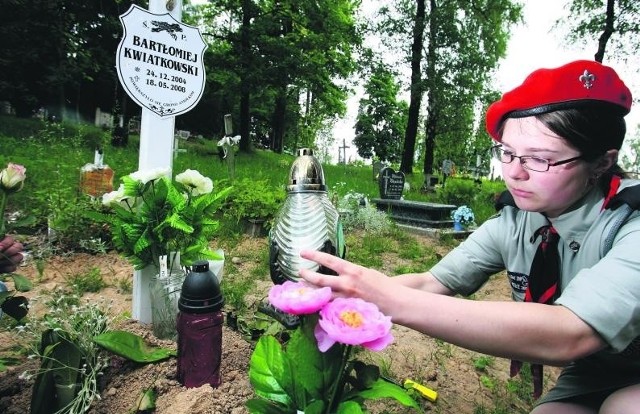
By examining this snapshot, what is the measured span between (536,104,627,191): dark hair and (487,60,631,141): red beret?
2 cm

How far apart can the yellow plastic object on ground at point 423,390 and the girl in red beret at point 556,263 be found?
0.54m

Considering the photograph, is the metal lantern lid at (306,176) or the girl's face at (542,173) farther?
the metal lantern lid at (306,176)

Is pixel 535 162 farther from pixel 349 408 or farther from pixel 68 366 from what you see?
pixel 68 366

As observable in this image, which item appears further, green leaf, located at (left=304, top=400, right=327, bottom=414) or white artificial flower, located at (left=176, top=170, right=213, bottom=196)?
white artificial flower, located at (left=176, top=170, right=213, bottom=196)

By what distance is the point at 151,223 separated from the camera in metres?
1.84

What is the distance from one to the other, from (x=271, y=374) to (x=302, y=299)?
0.33 metres

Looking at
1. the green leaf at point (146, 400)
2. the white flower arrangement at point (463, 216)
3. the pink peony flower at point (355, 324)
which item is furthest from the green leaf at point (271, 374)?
the white flower arrangement at point (463, 216)

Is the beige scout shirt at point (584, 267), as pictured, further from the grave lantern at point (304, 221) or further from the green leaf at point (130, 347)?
the green leaf at point (130, 347)

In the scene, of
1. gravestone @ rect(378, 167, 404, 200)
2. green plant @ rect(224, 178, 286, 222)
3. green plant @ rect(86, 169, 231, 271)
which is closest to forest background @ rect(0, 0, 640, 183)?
gravestone @ rect(378, 167, 404, 200)

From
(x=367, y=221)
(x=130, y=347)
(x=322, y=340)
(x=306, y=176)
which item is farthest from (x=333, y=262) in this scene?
(x=367, y=221)

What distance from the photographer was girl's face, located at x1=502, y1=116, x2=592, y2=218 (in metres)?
1.12

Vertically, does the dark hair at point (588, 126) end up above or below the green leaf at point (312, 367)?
above

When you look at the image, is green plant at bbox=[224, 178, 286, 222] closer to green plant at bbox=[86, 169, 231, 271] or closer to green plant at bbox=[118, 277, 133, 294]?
green plant at bbox=[118, 277, 133, 294]

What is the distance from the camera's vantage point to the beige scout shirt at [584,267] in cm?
92
